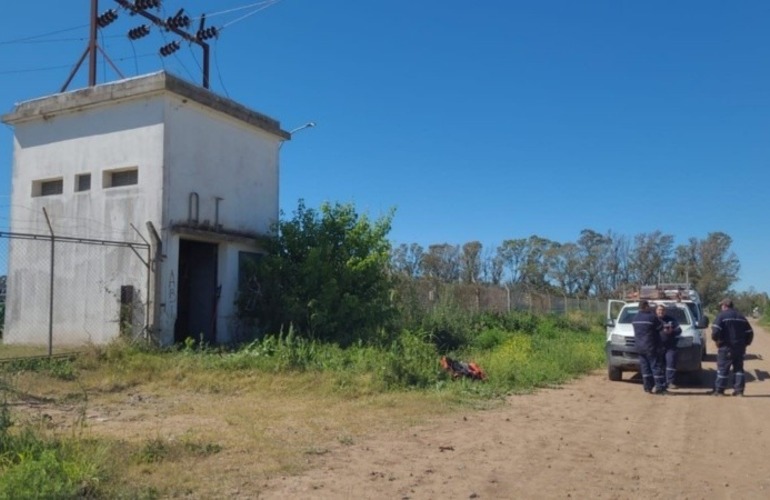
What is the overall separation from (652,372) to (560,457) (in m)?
6.37

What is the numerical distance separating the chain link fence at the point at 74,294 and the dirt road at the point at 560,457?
29.9 feet

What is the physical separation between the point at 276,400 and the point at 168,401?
5.78ft

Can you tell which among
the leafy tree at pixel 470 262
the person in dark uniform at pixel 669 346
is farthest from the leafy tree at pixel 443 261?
the person in dark uniform at pixel 669 346

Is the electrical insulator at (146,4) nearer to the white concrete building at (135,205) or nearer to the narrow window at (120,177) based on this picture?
the white concrete building at (135,205)

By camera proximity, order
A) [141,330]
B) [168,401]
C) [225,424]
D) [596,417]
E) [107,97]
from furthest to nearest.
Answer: [107,97], [141,330], [168,401], [596,417], [225,424]

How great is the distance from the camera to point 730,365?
1252 centimetres

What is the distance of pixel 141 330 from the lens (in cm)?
1510

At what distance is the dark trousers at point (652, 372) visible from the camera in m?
12.6

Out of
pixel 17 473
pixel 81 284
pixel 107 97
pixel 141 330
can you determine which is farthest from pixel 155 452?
pixel 107 97

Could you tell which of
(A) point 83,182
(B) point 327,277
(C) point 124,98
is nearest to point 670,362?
(B) point 327,277

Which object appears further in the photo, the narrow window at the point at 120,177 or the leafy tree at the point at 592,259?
the leafy tree at the point at 592,259

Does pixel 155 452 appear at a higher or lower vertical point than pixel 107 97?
lower

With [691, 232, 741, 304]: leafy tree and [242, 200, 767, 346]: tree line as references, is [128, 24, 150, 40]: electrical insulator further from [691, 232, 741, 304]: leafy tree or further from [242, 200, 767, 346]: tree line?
[691, 232, 741, 304]: leafy tree

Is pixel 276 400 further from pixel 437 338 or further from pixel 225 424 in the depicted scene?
pixel 437 338
